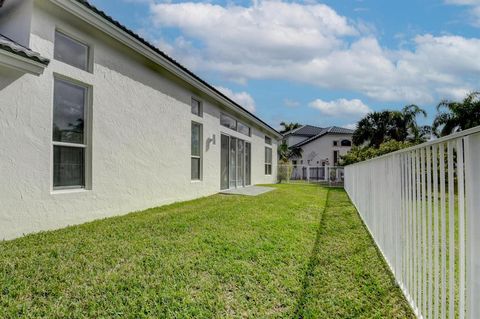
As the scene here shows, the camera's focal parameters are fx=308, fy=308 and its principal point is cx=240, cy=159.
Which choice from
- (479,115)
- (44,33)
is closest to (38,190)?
(44,33)

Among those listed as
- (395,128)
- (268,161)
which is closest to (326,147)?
(395,128)

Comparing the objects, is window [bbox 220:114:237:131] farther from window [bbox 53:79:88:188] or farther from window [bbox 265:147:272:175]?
window [bbox 53:79:88:188]

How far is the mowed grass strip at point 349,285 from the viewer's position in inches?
119

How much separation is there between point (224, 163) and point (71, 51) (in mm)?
8567

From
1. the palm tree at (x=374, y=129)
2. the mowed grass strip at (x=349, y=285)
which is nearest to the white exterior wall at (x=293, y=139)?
the palm tree at (x=374, y=129)

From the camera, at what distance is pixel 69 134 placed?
6.04 metres

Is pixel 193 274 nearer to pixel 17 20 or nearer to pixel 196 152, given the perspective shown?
pixel 17 20

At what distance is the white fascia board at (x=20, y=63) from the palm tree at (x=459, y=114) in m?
23.1

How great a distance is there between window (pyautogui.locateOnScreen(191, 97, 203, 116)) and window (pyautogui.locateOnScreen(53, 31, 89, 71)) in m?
4.91

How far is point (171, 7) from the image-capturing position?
9586 mm

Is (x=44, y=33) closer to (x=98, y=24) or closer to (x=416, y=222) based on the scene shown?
(x=98, y=24)

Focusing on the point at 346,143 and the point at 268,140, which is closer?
the point at 268,140

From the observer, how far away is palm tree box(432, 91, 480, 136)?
2022cm

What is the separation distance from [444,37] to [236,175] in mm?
11002
